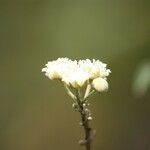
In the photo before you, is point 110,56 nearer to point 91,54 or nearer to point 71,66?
point 91,54

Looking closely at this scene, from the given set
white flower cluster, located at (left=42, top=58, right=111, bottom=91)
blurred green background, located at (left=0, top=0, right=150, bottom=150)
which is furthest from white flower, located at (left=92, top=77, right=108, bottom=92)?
blurred green background, located at (left=0, top=0, right=150, bottom=150)

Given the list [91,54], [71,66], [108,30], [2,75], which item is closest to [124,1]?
[108,30]

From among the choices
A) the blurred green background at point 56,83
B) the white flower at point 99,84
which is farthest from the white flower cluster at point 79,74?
the blurred green background at point 56,83

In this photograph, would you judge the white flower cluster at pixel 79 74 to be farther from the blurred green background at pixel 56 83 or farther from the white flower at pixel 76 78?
the blurred green background at pixel 56 83

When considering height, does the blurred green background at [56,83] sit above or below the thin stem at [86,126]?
above

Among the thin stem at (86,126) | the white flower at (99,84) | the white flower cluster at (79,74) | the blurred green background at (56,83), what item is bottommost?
the thin stem at (86,126)

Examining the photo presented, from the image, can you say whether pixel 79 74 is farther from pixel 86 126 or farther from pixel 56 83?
pixel 56 83

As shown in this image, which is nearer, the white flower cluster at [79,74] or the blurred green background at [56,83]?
the white flower cluster at [79,74]

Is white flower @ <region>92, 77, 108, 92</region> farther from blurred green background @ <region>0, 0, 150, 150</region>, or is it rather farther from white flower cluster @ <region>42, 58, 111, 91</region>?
blurred green background @ <region>0, 0, 150, 150</region>
